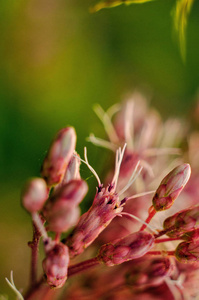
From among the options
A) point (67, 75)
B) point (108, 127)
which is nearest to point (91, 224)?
point (108, 127)

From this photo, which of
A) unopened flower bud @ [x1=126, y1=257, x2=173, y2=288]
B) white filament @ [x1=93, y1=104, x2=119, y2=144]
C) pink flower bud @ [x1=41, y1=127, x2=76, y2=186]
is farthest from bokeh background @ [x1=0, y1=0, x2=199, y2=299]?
pink flower bud @ [x1=41, y1=127, x2=76, y2=186]

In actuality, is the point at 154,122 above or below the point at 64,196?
below

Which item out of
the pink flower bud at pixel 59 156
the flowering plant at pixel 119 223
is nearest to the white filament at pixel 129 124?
the flowering plant at pixel 119 223

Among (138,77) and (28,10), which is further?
(138,77)

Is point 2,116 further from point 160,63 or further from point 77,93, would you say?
point 160,63

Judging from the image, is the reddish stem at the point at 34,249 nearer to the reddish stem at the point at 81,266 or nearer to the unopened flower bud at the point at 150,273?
the reddish stem at the point at 81,266

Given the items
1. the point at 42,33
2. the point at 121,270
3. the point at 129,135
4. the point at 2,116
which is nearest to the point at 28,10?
the point at 42,33

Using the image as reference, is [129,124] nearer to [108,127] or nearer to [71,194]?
[108,127]
